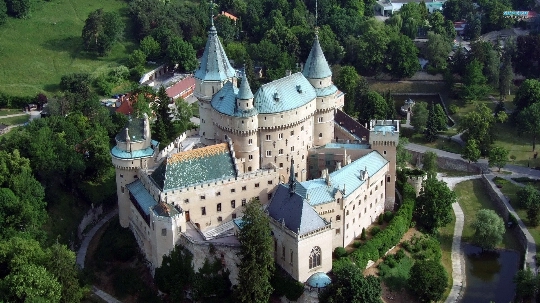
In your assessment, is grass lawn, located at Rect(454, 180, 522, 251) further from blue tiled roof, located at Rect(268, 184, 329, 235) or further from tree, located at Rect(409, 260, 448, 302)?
blue tiled roof, located at Rect(268, 184, 329, 235)


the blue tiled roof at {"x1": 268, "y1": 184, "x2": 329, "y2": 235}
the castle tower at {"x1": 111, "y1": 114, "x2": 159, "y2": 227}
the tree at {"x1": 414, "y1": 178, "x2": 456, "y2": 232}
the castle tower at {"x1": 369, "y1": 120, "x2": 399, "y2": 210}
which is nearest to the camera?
the blue tiled roof at {"x1": 268, "y1": 184, "x2": 329, "y2": 235}

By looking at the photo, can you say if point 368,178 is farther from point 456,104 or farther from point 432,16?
point 432,16

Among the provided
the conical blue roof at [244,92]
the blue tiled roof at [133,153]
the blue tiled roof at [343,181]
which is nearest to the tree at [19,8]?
the blue tiled roof at [133,153]

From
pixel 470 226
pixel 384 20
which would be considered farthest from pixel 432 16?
pixel 470 226

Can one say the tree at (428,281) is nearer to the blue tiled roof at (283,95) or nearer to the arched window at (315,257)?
the arched window at (315,257)

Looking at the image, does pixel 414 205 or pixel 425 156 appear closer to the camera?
pixel 414 205

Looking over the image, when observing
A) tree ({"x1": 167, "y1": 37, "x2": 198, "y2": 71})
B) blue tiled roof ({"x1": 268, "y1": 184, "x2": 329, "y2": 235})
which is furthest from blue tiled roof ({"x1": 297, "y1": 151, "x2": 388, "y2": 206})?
tree ({"x1": 167, "y1": 37, "x2": 198, "y2": 71})
